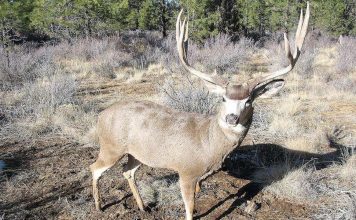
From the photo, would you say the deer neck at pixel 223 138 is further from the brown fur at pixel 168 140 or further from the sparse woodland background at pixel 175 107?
the sparse woodland background at pixel 175 107

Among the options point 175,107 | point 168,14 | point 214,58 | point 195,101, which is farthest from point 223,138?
point 168,14

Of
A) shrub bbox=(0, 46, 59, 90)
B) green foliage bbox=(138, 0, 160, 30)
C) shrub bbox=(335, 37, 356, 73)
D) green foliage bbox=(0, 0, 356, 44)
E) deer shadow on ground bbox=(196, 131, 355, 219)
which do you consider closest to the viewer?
deer shadow on ground bbox=(196, 131, 355, 219)

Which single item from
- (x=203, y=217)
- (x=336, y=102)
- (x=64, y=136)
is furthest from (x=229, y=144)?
(x=336, y=102)

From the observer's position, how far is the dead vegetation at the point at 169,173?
203 inches

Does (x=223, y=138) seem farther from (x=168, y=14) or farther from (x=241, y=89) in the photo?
(x=168, y=14)

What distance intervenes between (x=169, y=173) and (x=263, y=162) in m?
1.58

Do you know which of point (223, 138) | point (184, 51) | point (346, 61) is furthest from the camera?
point (346, 61)

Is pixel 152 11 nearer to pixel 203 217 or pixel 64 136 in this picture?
pixel 64 136

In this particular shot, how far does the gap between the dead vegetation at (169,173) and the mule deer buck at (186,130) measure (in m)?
0.80

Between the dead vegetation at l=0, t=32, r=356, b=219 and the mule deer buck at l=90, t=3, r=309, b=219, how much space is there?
2.62 feet

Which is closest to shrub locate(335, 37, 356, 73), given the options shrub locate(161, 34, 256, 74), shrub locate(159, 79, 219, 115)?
shrub locate(161, 34, 256, 74)

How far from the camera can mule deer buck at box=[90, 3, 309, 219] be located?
13.8ft

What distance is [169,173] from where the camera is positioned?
6.11 m

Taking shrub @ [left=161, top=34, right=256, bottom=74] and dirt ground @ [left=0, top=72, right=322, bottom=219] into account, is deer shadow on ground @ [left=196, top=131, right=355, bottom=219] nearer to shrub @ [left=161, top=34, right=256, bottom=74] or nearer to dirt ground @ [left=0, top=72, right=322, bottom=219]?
dirt ground @ [left=0, top=72, right=322, bottom=219]
